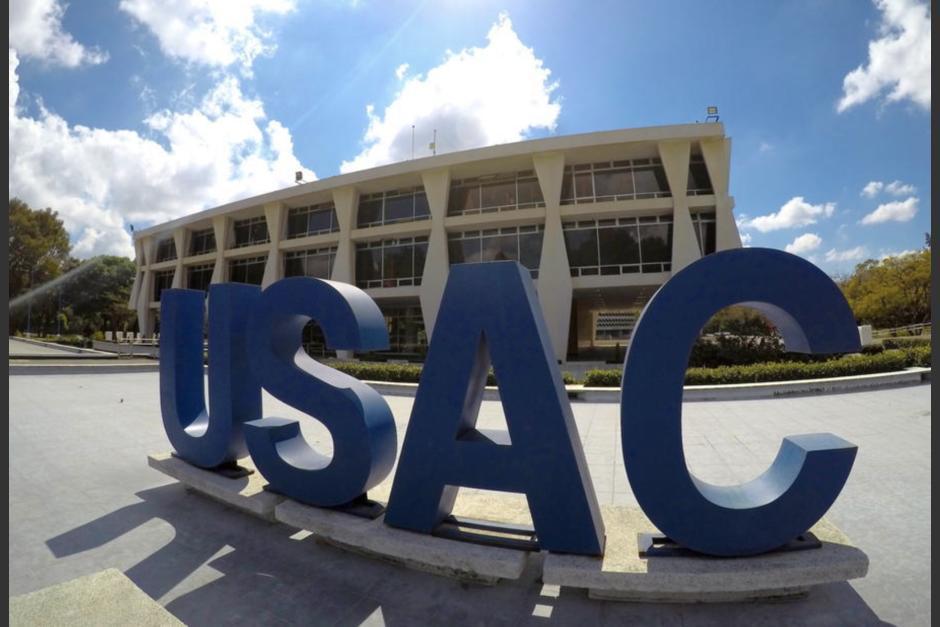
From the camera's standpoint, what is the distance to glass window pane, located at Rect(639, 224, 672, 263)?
2230 cm

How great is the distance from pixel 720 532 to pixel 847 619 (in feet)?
3.04

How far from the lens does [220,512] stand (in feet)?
17.3

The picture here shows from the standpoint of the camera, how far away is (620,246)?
22.9 m

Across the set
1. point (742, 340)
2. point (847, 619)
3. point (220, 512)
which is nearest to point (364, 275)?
point (742, 340)

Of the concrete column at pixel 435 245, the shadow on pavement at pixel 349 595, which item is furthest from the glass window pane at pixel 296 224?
the shadow on pavement at pixel 349 595

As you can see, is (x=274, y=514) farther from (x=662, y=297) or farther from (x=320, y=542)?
(x=662, y=297)

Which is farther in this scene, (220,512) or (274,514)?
(220,512)

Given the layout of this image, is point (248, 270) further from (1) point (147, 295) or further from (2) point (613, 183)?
(2) point (613, 183)

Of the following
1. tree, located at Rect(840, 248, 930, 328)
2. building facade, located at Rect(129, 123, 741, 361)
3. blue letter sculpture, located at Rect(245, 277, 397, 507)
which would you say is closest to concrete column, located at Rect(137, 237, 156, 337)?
building facade, located at Rect(129, 123, 741, 361)

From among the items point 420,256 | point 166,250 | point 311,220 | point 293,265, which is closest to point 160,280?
point 166,250

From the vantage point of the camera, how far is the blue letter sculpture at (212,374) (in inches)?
210

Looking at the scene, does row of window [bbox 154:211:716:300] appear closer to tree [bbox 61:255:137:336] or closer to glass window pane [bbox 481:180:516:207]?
glass window pane [bbox 481:180:516:207]

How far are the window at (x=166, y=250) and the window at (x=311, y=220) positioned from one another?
625 inches

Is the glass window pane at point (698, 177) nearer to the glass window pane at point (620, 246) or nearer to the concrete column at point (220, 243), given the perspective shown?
the glass window pane at point (620, 246)
